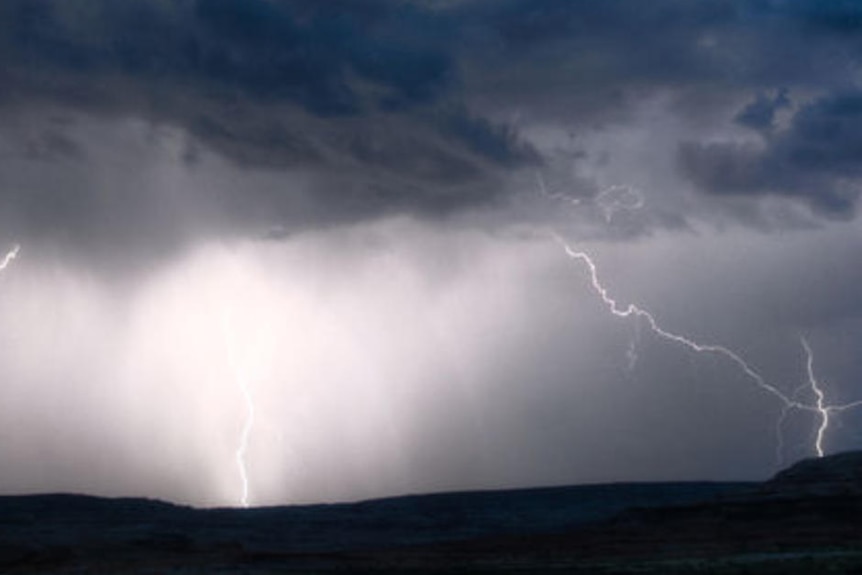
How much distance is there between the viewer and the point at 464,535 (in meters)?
111

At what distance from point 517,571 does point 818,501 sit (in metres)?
31.6

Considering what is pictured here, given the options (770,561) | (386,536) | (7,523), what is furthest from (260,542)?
(770,561)

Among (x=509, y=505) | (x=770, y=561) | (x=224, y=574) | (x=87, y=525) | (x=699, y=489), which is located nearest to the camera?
(x=770, y=561)

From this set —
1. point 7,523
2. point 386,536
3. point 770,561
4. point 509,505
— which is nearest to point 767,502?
point 770,561

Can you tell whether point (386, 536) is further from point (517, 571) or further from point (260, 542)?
point (517, 571)

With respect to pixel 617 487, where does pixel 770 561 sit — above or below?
below

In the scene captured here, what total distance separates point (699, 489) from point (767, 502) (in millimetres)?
73027

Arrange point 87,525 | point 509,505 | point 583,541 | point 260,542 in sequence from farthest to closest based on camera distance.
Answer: point 509,505, point 87,525, point 260,542, point 583,541

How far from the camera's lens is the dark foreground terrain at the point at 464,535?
68125mm

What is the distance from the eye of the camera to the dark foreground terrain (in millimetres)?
68125

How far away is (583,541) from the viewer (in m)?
84.5

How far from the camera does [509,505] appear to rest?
14462 centimetres

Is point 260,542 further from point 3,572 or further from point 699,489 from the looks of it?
point 699,489

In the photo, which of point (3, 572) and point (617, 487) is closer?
point (3, 572)
